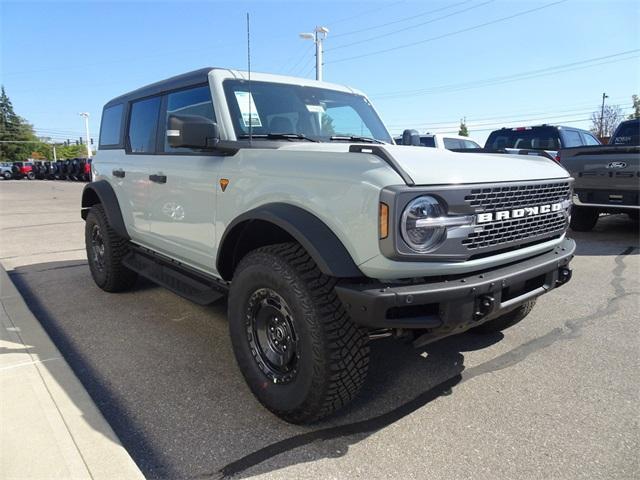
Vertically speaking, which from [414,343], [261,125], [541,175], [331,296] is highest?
[261,125]

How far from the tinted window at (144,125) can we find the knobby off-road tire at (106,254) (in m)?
0.92

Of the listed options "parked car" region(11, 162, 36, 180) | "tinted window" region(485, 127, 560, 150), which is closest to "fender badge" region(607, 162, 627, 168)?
"tinted window" region(485, 127, 560, 150)

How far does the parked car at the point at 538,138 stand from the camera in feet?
32.3

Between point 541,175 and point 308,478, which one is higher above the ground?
point 541,175

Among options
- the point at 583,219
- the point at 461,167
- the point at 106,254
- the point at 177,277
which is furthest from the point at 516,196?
the point at 583,219

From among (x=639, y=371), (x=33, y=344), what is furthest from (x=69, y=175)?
(x=639, y=371)

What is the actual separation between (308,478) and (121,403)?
1.31m

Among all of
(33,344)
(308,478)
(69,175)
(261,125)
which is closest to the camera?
(308,478)

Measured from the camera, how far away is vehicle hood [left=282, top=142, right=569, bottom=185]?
86.7 inches

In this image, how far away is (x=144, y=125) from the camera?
4355 millimetres

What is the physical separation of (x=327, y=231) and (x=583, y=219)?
26.3 feet

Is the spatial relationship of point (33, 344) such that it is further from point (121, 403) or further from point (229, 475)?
point (229, 475)

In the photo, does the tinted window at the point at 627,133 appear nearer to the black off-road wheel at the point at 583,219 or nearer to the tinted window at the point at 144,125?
the black off-road wheel at the point at 583,219

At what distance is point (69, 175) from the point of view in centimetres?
4000
